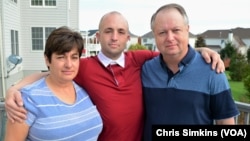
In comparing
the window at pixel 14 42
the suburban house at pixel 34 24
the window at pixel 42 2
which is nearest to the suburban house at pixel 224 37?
the suburban house at pixel 34 24

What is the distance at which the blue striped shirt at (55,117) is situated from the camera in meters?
2.10

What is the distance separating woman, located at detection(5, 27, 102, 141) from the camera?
2.10m

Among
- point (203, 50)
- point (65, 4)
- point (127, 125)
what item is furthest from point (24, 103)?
point (65, 4)

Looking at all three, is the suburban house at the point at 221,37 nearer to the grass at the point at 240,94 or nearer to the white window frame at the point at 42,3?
the grass at the point at 240,94

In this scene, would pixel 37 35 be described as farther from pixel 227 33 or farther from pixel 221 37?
pixel 227 33

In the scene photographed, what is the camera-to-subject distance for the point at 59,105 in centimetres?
222

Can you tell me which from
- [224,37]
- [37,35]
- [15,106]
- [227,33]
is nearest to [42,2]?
[37,35]

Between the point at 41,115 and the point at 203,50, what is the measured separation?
145 cm

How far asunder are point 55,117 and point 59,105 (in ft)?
0.35

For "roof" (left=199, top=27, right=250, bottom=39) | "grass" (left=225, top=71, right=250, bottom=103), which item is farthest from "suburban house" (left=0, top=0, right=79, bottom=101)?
"roof" (left=199, top=27, right=250, bottom=39)

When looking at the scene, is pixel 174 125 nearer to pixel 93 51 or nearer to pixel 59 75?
pixel 59 75

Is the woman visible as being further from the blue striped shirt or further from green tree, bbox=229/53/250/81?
green tree, bbox=229/53/250/81

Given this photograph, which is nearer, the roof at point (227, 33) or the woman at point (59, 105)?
the woman at point (59, 105)

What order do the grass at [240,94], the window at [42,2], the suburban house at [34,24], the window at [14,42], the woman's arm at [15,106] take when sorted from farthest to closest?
the window at [42,2], the suburban house at [34,24], the grass at [240,94], the window at [14,42], the woman's arm at [15,106]
